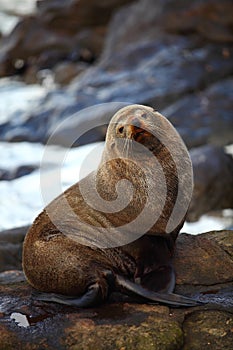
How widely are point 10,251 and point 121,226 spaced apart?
8.21 ft

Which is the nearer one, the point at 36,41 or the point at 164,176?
the point at 164,176

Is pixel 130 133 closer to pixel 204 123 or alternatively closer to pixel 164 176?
pixel 164 176

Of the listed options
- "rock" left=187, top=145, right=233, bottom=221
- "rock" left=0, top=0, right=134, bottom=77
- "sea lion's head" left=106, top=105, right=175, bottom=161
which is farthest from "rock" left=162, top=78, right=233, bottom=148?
"sea lion's head" left=106, top=105, right=175, bottom=161

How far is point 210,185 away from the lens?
362 inches

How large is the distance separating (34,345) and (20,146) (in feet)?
31.7

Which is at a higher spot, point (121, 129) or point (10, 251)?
point (121, 129)

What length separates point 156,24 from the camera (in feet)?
53.4

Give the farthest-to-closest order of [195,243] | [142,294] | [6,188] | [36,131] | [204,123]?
1. [36,131]
2. [204,123]
3. [6,188]
4. [195,243]
5. [142,294]

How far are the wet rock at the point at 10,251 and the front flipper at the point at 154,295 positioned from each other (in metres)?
2.49

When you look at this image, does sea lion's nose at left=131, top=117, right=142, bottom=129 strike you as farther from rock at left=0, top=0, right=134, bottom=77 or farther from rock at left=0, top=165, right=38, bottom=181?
rock at left=0, top=0, right=134, bottom=77

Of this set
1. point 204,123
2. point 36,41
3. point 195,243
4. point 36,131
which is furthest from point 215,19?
point 195,243

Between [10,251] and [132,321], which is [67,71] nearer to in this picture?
[10,251]

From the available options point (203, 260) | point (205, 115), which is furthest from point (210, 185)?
point (203, 260)

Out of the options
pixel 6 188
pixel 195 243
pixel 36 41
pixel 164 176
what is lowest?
pixel 36 41
